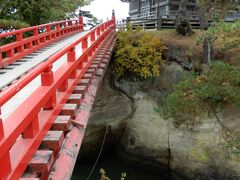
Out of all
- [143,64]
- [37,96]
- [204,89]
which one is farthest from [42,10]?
[37,96]

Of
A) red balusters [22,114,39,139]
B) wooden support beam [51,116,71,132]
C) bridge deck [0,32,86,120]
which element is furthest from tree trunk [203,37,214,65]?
red balusters [22,114,39,139]

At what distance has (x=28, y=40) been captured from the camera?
1263 cm

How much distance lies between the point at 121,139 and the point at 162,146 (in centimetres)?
277

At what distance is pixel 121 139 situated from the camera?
1680 cm

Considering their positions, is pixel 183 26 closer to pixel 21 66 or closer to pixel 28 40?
pixel 28 40

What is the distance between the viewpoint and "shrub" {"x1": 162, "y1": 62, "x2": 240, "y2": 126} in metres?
9.89

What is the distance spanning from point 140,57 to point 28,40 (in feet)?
19.4

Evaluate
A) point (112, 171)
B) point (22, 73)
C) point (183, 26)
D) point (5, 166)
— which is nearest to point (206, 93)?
point (22, 73)

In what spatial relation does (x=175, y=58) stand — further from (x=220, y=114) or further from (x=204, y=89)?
(x=204, y=89)

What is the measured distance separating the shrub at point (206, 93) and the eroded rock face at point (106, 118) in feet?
16.9

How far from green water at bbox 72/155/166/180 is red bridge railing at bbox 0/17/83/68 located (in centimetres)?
650

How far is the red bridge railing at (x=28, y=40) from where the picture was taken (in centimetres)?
1080

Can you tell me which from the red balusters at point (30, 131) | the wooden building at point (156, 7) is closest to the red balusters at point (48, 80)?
the red balusters at point (30, 131)

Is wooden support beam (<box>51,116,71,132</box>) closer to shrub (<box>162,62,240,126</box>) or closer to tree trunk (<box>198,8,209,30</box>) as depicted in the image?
shrub (<box>162,62,240,126</box>)
